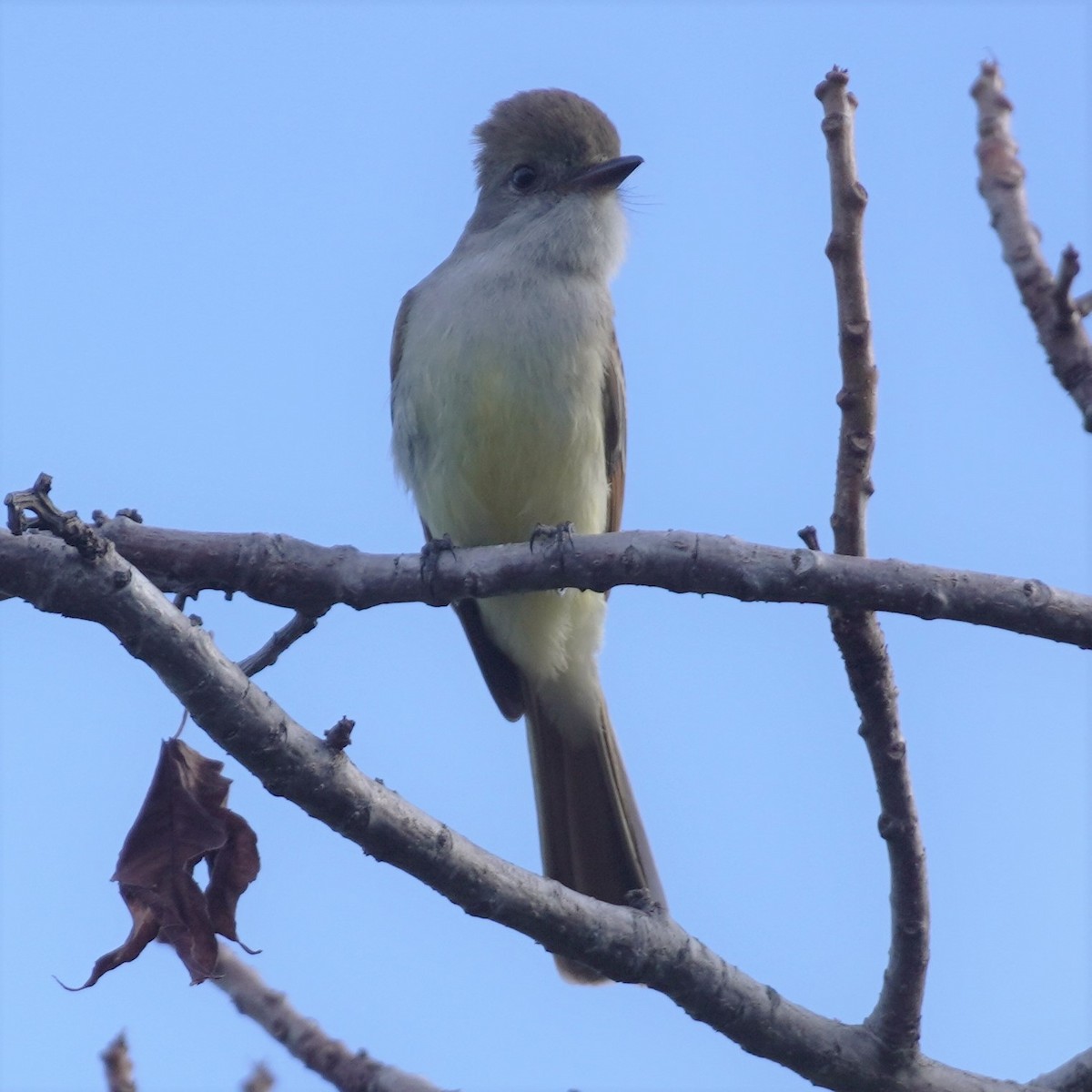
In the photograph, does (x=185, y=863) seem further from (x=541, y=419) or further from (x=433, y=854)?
(x=541, y=419)

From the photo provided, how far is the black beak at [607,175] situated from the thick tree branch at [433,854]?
375cm

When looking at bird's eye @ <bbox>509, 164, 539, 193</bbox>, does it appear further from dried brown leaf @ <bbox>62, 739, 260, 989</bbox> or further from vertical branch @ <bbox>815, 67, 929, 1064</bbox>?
dried brown leaf @ <bbox>62, 739, 260, 989</bbox>

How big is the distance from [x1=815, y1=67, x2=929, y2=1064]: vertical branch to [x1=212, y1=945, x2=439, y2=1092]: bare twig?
53.3 inches

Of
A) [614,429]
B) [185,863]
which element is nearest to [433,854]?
[185,863]

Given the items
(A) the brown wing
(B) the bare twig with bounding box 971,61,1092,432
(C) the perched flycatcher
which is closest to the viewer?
(B) the bare twig with bounding box 971,61,1092,432

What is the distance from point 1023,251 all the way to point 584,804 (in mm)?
3604

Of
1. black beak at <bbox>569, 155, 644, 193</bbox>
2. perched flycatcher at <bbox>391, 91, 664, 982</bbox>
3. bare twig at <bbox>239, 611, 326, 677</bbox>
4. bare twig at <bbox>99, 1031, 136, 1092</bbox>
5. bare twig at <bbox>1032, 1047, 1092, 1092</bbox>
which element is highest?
black beak at <bbox>569, 155, 644, 193</bbox>

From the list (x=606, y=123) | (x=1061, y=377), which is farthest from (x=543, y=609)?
(x=1061, y=377)

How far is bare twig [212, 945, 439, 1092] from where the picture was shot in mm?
4102

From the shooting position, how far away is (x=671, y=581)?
400cm

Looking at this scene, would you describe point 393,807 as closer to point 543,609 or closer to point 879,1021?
point 879,1021

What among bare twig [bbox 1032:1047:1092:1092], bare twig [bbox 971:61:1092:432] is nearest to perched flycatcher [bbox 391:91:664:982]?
bare twig [bbox 1032:1047:1092:1092]

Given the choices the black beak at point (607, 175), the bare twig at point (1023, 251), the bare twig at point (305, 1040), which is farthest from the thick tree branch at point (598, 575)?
the black beak at point (607, 175)

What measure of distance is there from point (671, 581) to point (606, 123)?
11.8 feet
